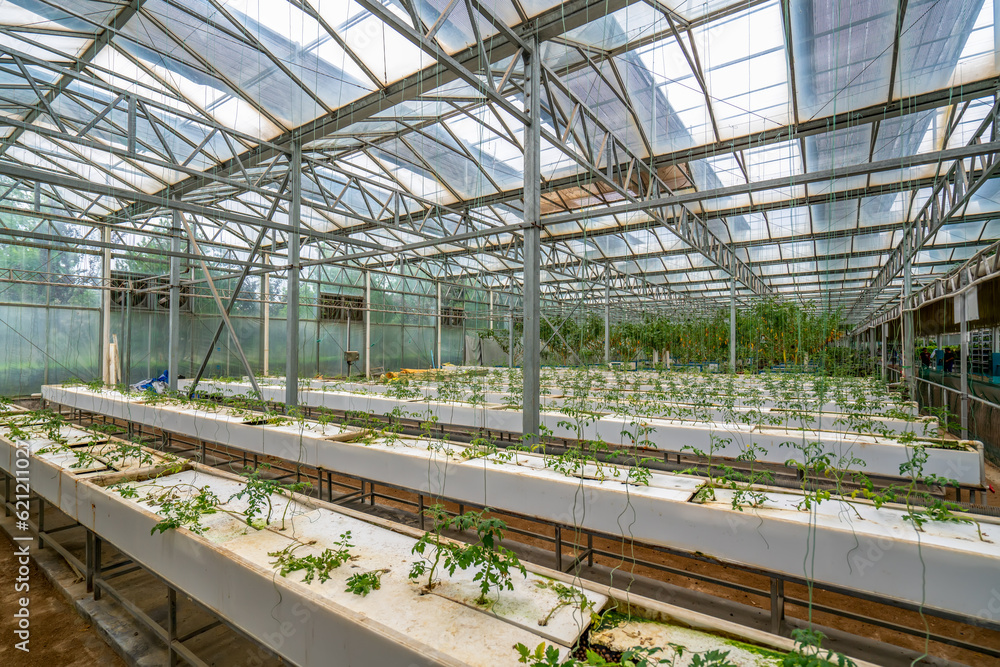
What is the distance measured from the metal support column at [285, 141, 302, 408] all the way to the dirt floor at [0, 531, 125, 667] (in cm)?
389

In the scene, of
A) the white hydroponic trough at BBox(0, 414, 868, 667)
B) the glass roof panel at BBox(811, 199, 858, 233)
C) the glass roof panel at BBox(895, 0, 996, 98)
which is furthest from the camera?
the glass roof panel at BBox(811, 199, 858, 233)

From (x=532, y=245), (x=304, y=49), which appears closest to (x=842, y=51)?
(x=532, y=245)

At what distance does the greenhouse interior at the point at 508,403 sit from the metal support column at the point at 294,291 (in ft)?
0.22

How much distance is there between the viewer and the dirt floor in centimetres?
280

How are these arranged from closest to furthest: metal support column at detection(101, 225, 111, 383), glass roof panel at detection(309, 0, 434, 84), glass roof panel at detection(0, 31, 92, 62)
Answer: glass roof panel at detection(309, 0, 434, 84)
glass roof panel at detection(0, 31, 92, 62)
metal support column at detection(101, 225, 111, 383)

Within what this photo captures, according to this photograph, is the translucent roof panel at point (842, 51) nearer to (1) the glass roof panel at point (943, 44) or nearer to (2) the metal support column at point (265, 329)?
(1) the glass roof panel at point (943, 44)

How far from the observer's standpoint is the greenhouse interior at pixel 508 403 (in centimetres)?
211

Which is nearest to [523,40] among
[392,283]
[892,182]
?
[892,182]

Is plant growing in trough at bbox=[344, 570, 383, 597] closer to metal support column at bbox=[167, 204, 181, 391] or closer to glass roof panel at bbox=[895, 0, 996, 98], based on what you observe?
glass roof panel at bbox=[895, 0, 996, 98]

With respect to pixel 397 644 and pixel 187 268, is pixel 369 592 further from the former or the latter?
pixel 187 268

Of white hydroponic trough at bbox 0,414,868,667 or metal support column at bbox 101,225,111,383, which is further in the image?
metal support column at bbox 101,225,111,383

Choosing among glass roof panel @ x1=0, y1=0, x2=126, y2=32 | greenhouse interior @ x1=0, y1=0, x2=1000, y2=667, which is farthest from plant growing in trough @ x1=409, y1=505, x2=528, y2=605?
glass roof panel @ x1=0, y1=0, x2=126, y2=32

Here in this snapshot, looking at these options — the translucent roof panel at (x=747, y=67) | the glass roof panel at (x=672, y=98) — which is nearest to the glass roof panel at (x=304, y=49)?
the glass roof panel at (x=672, y=98)

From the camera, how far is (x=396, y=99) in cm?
619
